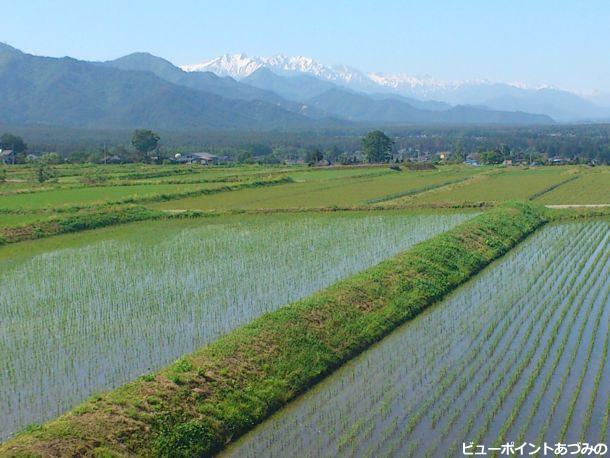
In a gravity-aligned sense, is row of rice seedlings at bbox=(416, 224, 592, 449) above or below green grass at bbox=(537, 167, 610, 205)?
below

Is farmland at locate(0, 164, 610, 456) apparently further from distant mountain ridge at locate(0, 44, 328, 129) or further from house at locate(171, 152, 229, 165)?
distant mountain ridge at locate(0, 44, 328, 129)

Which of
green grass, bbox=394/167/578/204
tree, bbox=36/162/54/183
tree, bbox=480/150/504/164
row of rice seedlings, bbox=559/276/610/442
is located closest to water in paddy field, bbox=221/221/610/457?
row of rice seedlings, bbox=559/276/610/442

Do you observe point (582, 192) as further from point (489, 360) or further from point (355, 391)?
point (355, 391)

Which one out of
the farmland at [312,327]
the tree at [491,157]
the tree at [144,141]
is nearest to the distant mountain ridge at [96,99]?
the tree at [144,141]

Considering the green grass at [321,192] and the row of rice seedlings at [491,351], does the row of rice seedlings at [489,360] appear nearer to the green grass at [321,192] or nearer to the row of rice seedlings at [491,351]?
the row of rice seedlings at [491,351]

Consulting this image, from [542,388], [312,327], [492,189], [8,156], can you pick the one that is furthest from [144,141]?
[542,388]

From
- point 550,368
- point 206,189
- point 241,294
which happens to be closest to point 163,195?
point 206,189
